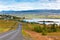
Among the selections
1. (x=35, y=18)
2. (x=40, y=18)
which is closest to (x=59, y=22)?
(x=40, y=18)

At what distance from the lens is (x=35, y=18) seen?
19800cm

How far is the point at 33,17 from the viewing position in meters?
199

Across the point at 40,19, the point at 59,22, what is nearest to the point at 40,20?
the point at 40,19

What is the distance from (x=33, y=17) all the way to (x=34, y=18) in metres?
1.24

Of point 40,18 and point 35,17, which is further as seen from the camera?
point 35,17

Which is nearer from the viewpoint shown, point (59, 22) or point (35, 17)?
point (59, 22)

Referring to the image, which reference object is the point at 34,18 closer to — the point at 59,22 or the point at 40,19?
the point at 40,19

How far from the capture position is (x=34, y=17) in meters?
200

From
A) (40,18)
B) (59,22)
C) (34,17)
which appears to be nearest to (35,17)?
(34,17)

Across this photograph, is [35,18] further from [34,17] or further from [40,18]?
[40,18]

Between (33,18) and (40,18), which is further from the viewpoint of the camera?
(33,18)

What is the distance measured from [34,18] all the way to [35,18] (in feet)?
3.04

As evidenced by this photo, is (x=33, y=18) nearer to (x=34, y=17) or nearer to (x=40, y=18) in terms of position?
(x=34, y=17)

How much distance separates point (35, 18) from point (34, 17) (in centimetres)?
211
